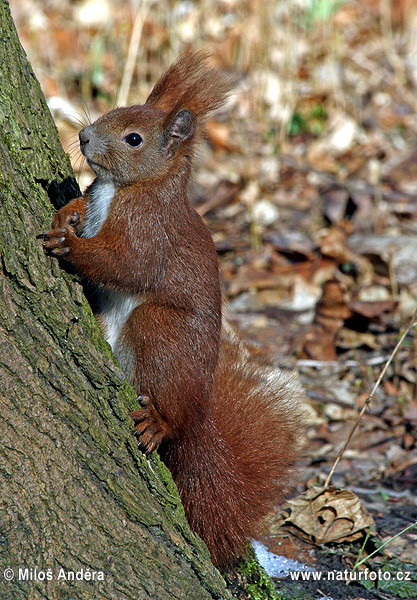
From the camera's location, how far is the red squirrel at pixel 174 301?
1.93 m

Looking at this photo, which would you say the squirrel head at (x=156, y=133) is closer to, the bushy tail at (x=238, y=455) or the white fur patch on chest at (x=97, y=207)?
the white fur patch on chest at (x=97, y=207)

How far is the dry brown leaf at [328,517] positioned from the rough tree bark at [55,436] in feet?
2.38

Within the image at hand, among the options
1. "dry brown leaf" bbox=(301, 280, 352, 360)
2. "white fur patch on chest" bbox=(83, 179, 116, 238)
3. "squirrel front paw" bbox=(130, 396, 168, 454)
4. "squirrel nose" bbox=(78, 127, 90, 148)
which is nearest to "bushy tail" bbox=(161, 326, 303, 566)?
"squirrel front paw" bbox=(130, 396, 168, 454)

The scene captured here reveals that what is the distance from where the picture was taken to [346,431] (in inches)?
128

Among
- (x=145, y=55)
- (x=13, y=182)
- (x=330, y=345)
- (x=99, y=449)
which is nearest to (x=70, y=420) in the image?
(x=99, y=449)

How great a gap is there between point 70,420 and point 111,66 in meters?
5.79

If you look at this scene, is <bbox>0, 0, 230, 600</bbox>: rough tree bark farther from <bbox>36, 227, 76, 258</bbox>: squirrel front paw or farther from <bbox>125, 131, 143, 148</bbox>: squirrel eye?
<bbox>125, 131, 143, 148</bbox>: squirrel eye

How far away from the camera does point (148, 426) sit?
1818 mm

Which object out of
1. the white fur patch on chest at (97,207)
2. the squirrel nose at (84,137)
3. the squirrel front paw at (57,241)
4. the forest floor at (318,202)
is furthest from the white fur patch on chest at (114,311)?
the forest floor at (318,202)

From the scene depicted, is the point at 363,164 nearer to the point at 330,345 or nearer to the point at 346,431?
the point at 330,345

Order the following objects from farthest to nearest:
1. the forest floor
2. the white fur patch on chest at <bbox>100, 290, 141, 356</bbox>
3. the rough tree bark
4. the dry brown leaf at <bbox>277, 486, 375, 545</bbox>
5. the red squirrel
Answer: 1. the forest floor
2. the dry brown leaf at <bbox>277, 486, 375, 545</bbox>
3. the white fur patch on chest at <bbox>100, 290, 141, 356</bbox>
4. the red squirrel
5. the rough tree bark

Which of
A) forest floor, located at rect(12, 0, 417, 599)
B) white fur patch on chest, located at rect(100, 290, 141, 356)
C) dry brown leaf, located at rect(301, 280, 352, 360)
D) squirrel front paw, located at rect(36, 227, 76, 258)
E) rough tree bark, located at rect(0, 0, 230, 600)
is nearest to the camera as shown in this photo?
rough tree bark, located at rect(0, 0, 230, 600)

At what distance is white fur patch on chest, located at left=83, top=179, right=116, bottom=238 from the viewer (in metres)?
2.00

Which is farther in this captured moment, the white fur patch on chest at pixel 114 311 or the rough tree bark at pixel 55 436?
the white fur patch on chest at pixel 114 311
